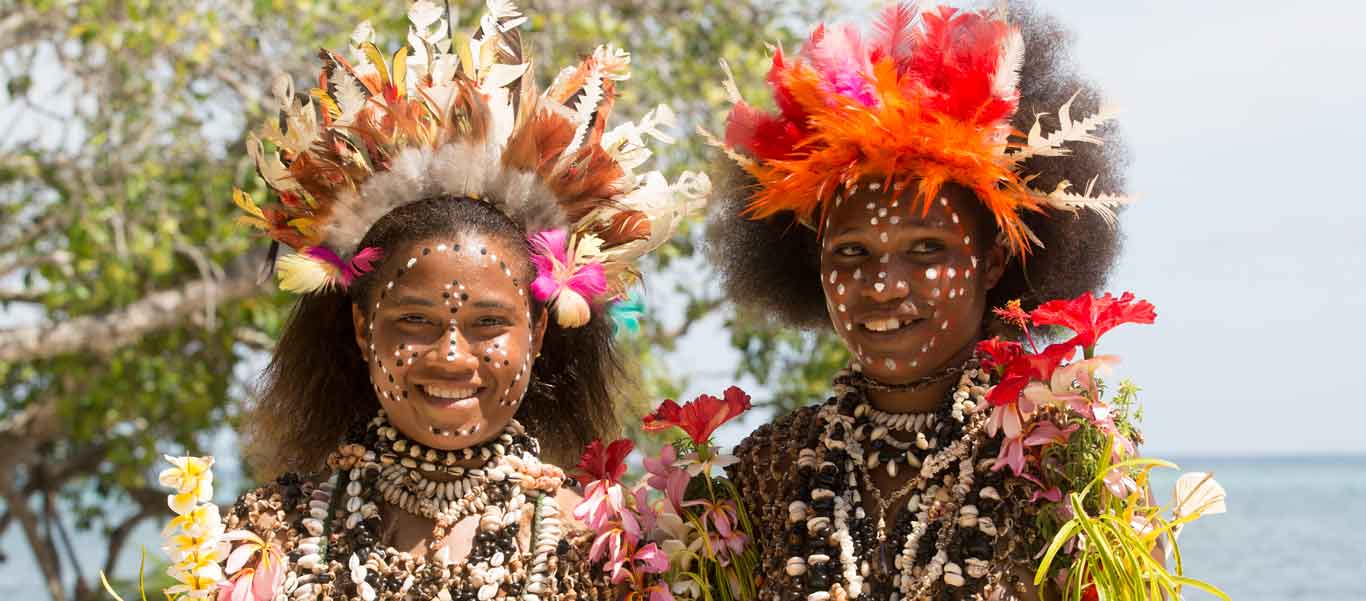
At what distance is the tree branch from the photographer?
6.77 meters

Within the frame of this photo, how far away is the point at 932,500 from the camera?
2.90 m

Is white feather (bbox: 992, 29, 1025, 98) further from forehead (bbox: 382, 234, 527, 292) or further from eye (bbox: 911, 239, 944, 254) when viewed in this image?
forehead (bbox: 382, 234, 527, 292)

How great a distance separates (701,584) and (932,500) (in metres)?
0.52

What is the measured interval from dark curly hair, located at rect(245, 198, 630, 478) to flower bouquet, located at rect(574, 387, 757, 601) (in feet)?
0.78

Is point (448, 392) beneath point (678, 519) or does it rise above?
above

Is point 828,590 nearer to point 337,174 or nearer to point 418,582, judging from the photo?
point 418,582

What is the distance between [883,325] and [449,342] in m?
0.86

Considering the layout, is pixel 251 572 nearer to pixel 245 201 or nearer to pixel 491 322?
pixel 491 322

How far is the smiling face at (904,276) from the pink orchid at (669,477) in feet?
1.58

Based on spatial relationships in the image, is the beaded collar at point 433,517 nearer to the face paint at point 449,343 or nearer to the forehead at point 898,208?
the face paint at point 449,343

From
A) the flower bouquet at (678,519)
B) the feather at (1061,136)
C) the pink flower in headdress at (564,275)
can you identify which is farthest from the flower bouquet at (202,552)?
the feather at (1061,136)

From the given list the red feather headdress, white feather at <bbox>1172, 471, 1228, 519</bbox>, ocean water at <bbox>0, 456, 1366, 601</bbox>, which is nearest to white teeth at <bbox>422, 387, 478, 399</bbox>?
the red feather headdress

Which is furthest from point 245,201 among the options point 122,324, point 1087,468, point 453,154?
point 122,324

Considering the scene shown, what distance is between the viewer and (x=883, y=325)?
2943 mm
